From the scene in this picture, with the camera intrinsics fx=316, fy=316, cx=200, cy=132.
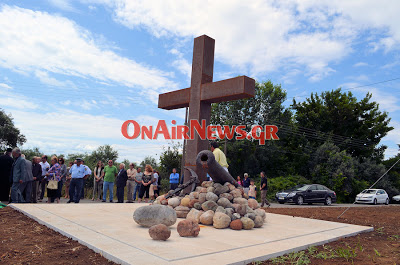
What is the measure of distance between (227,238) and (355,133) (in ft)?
111

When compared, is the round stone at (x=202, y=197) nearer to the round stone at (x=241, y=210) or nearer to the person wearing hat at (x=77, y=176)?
the round stone at (x=241, y=210)

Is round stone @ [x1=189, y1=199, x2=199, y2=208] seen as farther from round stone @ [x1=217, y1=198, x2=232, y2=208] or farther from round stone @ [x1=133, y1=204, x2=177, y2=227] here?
round stone @ [x1=133, y1=204, x2=177, y2=227]

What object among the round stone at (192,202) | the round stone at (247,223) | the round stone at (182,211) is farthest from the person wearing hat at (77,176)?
the round stone at (247,223)

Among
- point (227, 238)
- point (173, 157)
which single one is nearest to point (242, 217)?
point (227, 238)

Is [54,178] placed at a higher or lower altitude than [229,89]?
lower

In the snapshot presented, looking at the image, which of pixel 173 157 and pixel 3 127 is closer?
pixel 173 157

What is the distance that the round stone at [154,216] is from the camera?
17.9 feet

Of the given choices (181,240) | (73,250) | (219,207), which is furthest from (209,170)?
(73,250)

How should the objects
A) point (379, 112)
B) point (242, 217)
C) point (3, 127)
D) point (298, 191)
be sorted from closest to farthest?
point (242, 217), point (298, 191), point (3, 127), point (379, 112)

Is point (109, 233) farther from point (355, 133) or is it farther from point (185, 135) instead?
point (355, 133)

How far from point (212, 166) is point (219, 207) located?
960 millimetres

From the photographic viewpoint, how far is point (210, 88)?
797cm

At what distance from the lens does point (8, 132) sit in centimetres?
3262

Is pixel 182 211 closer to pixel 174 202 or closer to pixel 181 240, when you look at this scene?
pixel 174 202
